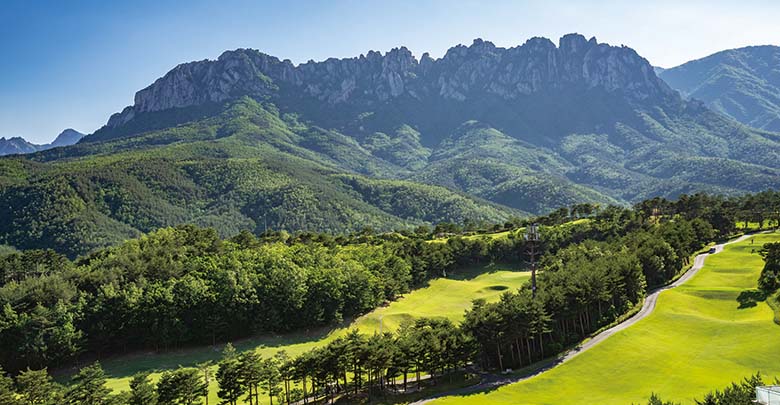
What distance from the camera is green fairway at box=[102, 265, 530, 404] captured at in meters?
69.8

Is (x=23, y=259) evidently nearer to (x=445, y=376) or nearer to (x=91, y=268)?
(x=91, y=268)

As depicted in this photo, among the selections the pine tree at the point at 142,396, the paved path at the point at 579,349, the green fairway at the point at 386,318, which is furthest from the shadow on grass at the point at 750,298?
the pine tree at the point at 142,396

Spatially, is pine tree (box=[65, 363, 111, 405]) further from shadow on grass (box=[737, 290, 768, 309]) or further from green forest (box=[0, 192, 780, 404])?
shadow on grass (box=[737, 290, 768, 309])

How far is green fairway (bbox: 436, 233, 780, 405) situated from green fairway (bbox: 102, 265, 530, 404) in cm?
3151

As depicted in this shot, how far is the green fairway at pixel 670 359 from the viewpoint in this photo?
148ft

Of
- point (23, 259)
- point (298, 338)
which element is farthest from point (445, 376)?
point (23, 259)

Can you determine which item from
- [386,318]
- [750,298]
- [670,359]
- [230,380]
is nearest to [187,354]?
[230,380]

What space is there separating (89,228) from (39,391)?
169m

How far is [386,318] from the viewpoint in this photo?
87250mm

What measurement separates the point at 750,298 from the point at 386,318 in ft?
Result: 184

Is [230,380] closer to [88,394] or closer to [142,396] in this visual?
[142,396]

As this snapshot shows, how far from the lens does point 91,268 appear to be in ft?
284

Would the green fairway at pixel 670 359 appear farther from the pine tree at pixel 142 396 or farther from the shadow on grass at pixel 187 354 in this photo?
the shadow on grass at pixel 187 354

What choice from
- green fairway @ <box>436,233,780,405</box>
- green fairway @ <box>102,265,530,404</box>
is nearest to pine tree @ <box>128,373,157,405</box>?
green fairway @ <box>102,265,530,404</box>
